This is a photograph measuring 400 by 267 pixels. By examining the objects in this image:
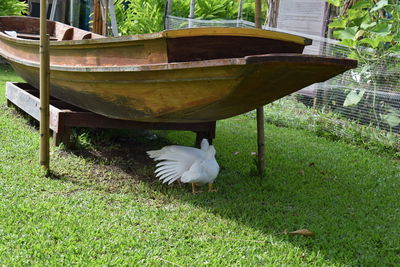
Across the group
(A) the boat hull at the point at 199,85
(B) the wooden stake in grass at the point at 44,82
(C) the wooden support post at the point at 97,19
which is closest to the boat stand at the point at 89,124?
(A) the boat hull at the point at 199,85

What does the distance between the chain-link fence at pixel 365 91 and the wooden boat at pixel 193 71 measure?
96.7 inches

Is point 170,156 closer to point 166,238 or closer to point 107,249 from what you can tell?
point 166,238

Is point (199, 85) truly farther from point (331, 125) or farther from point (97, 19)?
point (97, 19)

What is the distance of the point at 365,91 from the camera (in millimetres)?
5941

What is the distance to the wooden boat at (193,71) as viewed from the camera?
3063 mm

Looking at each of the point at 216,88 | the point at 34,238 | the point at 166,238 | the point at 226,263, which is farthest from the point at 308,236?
the point at 34,238

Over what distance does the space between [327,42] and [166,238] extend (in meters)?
4.47

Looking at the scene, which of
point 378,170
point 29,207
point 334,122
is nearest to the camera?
point 29,207

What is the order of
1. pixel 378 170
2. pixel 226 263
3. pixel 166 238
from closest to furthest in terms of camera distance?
pixel 226 263, pixel 166 238, pixel 378 170

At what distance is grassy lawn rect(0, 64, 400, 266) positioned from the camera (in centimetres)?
270

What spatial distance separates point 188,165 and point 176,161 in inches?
4.0

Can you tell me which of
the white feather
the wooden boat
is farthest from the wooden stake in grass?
the white feather

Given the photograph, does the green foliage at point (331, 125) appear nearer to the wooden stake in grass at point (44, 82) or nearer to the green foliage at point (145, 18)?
the wooden stake in grass at point (44, 82)

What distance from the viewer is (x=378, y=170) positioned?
489 centimetres
